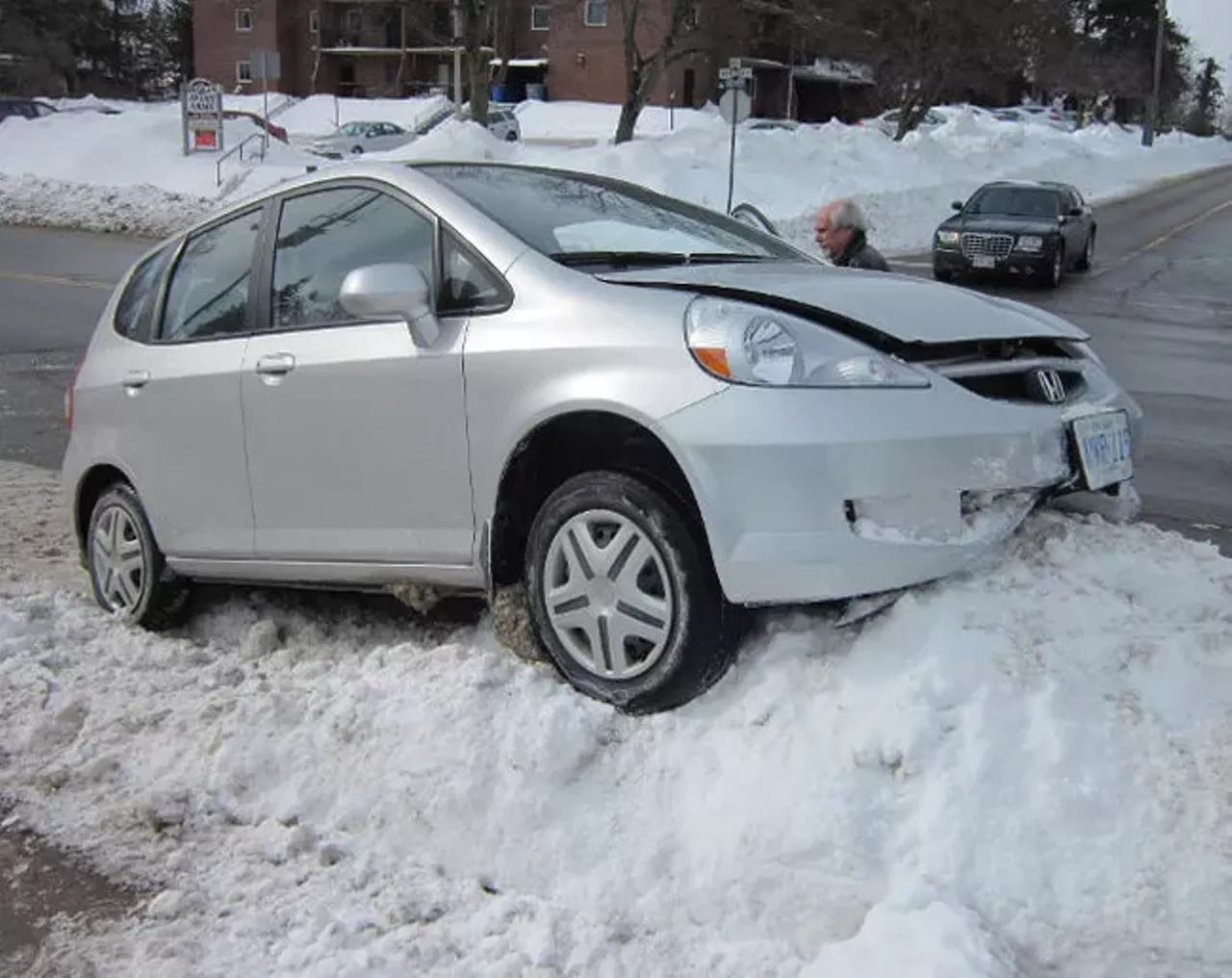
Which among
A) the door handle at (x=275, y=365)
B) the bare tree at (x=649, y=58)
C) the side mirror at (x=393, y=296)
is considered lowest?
the door handle at (x=275, y=365)

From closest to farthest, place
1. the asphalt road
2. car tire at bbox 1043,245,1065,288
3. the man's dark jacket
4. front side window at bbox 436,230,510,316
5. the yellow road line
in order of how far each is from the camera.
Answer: front side window at bbox 436,230,510,316 → the man's dark jacket → the asphalt road → the yellow road line → car tire at bbox 1043,245,1065,288

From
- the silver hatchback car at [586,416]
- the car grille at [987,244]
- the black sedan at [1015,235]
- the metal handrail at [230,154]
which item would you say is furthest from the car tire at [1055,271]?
the metal handrail at [230,154]

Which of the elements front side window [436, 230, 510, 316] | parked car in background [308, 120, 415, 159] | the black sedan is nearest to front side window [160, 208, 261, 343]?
front side window [436, 230, 510, 316]

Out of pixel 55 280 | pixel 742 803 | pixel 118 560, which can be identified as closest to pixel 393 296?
pixel 742 803

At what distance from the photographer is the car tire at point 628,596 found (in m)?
3.57

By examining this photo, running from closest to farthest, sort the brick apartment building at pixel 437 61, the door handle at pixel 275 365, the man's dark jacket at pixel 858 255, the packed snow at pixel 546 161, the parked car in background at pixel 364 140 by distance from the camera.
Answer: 1. the door handle at pixel 275 365
2. the man's dark jacket at pixel 858 255
3. the packed snow at pixel 546 161
4. the parked car in background at pixel 364 140
5. the brick apartment building at pixel 437 61

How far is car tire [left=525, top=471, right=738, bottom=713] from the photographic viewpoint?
357 cm

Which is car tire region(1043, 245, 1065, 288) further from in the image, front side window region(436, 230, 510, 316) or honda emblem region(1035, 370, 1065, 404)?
front side window region(436, 230, 510, 316)

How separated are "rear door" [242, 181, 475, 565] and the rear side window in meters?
0.84

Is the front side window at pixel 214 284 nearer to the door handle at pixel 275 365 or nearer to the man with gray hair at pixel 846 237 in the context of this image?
the door handle at pixel 275 365

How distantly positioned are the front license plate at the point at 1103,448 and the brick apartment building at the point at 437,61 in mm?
55663

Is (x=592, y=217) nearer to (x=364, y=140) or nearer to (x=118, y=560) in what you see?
→ (x=118, y=560)

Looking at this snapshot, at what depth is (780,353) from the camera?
140 inches

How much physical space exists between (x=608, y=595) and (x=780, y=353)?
2.58ft
